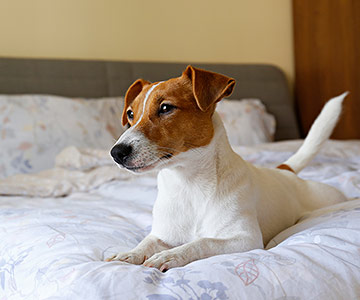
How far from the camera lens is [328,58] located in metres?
3.50

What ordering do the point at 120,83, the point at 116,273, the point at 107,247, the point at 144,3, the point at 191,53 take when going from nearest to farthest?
1. the point at 116,273
2. the point at 107,247
3. the point at 120,83
4. the point at 144,3
5. the point at 191,53

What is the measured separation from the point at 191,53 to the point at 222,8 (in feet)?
1.61

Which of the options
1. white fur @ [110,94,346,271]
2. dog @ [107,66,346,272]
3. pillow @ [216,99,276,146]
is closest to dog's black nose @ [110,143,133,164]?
dog @ [107,66,346,272]

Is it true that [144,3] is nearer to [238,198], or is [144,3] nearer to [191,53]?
[191,53]

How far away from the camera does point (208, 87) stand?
109 centimetres

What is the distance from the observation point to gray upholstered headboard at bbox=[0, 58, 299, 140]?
9.18 feet

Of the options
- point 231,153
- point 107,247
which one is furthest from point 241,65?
point 107,247

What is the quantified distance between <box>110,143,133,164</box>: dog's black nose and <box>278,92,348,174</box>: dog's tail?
2.65ft

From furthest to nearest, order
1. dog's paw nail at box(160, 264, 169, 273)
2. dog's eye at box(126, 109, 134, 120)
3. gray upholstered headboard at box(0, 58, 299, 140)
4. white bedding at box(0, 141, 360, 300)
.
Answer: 1. gray upholstered headboard at box(0, 58, 299, 140)
2. dog's eye at box(126, 109, 134, 120)
3. dog's paw nail at box(160, 264, 169, 273)
4. white bedding at box(0, 141, 360, 300)

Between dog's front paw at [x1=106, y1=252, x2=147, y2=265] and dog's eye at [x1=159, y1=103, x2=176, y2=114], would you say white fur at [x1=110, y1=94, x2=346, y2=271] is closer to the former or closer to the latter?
dog's front paw at [x1=106, y1=252, x2=147, y2=265]

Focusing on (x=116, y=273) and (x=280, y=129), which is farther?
(x=280, y=129)

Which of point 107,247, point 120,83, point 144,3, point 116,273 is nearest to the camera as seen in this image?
point 116,273

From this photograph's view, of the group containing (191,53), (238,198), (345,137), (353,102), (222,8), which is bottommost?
(345,137)

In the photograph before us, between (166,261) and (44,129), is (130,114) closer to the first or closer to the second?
(166,261)
